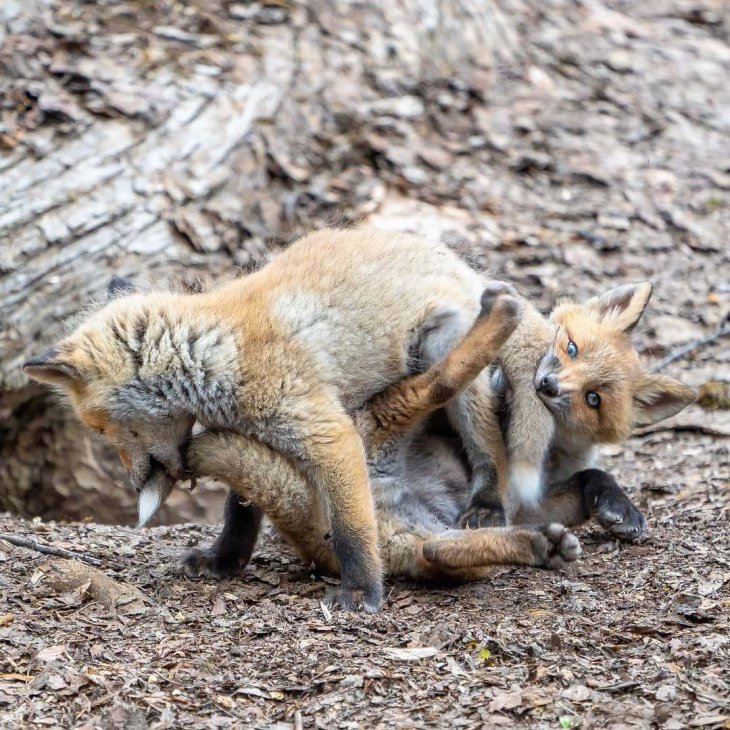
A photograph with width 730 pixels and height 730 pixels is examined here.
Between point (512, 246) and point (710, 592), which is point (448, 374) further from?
point (512, 246)

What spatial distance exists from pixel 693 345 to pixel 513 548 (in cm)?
421

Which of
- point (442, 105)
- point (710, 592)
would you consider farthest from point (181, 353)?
point (442, 105)

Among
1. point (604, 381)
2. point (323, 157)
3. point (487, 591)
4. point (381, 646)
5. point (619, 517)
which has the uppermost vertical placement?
point (604, 381)

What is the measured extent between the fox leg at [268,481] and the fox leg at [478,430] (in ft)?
2.91

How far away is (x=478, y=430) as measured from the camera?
5766 mm

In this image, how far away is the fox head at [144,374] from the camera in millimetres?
5332

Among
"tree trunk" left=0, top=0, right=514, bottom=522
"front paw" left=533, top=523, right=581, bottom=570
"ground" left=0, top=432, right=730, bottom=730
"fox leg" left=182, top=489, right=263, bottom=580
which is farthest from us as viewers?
"tree trunk" left=0, top=0, right=514, bottom=522

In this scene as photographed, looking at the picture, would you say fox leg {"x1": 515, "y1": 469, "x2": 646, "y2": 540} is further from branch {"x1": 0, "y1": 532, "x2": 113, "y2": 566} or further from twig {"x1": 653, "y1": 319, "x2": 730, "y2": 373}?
branch {"x1": 0, "y1": 532, "x2": 113, "y2": 566}

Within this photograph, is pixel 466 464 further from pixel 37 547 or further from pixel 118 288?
pixel 37 547

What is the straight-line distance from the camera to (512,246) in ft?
32.2

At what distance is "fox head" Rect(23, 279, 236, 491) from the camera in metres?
5.33

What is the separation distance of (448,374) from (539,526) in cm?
98

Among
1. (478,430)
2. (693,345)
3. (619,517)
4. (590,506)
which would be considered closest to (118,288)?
(478,430)

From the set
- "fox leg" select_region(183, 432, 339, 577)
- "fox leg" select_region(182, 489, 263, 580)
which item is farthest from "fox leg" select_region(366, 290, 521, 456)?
"fox leg" select_region(182, 489, 263, 580)
